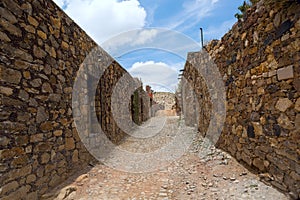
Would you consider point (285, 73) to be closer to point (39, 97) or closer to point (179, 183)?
point (179, 183)

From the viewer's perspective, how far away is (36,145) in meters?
2.39

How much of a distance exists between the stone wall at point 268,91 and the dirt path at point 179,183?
0.71 feet

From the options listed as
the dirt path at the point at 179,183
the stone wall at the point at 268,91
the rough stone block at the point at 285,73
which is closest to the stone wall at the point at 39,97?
the dirt path at the point at 179,183

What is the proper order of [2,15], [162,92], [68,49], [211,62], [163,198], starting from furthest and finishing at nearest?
[162,92], [211,62], [68,49], [163,198], [2,15]

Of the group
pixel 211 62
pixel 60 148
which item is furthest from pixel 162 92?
pixel 60 148

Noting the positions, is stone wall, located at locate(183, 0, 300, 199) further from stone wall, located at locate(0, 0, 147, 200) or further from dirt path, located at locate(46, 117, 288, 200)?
stone wall, located at locate(0, 0, 147, 200)

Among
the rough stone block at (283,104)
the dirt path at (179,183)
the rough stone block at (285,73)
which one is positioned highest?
the rough stone block at (285,73)

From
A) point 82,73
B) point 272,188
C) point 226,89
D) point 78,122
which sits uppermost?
point 82,73

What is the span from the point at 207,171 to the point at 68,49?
317cm

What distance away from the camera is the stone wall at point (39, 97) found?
6.59ft

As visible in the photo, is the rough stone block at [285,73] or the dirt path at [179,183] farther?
the dirt path at [179,183]

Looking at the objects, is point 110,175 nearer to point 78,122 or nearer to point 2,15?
Answer: point 78,122

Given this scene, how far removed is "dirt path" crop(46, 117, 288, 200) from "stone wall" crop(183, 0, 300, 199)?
215mm

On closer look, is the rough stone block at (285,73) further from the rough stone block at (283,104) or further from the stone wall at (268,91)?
the rough stone block at (283,104)
